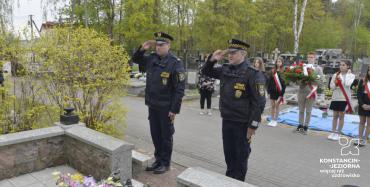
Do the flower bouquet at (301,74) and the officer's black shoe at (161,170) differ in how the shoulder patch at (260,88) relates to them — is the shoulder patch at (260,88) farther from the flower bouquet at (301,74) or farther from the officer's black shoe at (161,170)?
the flower bouquet at (301,74)

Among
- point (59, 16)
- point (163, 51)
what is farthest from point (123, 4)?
point (163, 51)

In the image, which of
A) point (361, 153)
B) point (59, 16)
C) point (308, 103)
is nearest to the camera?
point (361, 153)

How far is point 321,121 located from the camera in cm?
865

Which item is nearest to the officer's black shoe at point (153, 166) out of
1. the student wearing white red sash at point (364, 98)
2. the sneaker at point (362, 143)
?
the student wearing white red sash at point (364, 98)

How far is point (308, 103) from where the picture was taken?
7.39 metres

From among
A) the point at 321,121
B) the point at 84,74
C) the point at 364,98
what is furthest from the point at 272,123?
the point at 84,74

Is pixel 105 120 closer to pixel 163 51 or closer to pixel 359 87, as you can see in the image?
pixel 163 51

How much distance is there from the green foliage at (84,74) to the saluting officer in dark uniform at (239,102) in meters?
2.23

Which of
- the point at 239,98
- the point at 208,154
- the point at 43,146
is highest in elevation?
the point at 239,98

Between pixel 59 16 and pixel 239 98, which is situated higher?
pixel 59 16

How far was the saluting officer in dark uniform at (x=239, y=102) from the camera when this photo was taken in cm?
370

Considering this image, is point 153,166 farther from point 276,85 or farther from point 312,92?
point 276,85

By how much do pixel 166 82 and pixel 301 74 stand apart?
14.0 feet

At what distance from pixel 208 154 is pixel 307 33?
98.0 feet
